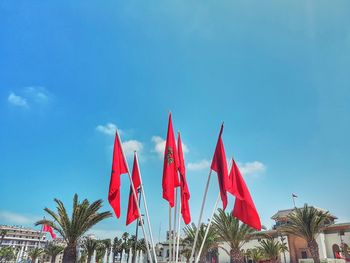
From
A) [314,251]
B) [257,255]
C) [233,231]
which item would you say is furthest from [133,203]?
[257,255]

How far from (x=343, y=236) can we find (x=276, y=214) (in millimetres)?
13861

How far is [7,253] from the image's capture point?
86938 mm

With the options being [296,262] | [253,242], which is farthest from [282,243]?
[253,242]

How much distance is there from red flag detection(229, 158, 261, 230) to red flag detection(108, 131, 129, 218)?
483cm

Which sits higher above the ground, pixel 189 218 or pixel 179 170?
pixel 179 170

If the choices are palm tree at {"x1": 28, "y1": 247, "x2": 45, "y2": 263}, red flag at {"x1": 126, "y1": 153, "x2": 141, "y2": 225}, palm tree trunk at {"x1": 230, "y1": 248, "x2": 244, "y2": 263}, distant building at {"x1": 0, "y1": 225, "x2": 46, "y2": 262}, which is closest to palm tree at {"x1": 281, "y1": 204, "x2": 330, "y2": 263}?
palm tree trunk at {"x1": 230, "y1": 248, "x2": 244, "y2": 263}

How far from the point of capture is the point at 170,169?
12000mm

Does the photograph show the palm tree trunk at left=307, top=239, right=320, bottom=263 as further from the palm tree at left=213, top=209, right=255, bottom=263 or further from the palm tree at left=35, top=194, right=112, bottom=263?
the palm tree at left=35, top=194, right=112, bottom=263

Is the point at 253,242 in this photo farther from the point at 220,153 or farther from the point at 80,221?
the point at 220,153

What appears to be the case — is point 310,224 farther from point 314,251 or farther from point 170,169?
point 170,169

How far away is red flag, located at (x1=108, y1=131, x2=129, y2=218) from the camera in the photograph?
11.5 meters

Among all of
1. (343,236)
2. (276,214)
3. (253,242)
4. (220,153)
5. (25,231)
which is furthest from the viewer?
(25,231)

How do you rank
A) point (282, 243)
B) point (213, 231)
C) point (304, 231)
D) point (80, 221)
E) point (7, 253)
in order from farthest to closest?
point (7, 253) < point (282, 243) < point (213, 231) < point (304, 231) < point (80, 221)

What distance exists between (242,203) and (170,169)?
3645 millimetres
